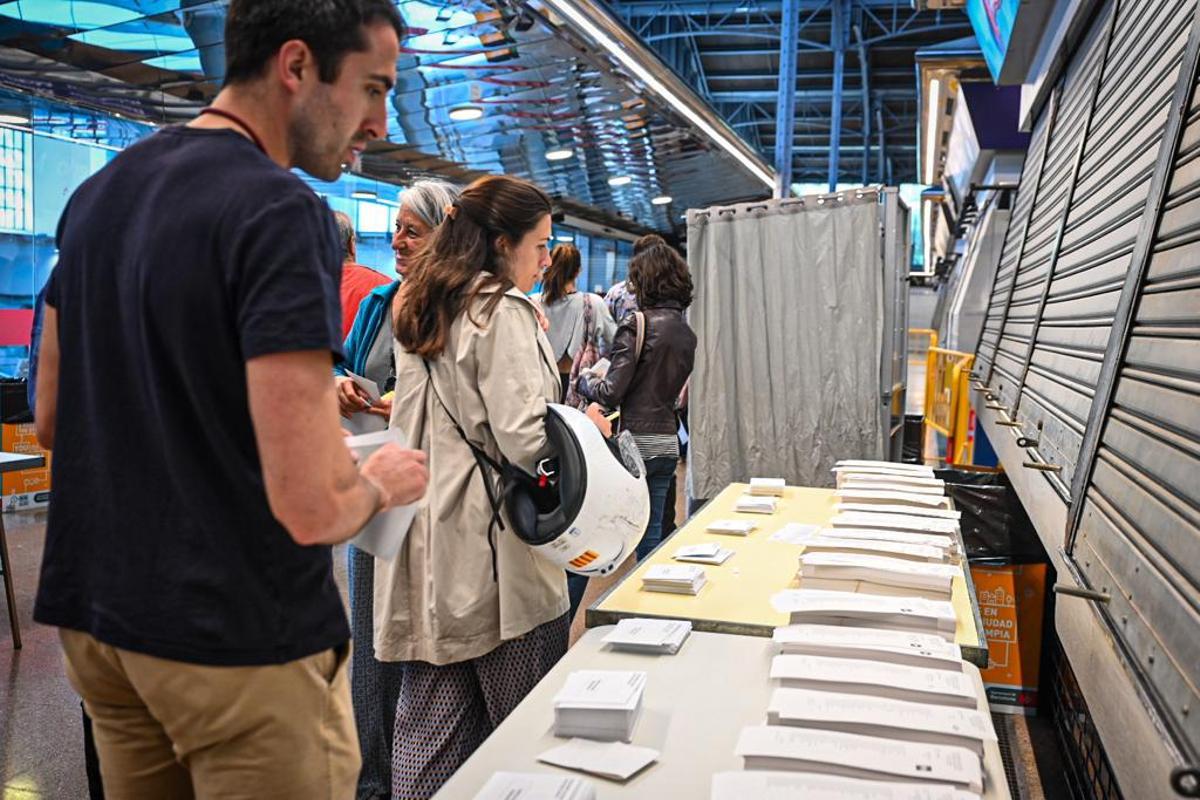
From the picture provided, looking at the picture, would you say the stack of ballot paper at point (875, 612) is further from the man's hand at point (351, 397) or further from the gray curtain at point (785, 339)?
the gray curtain at point (785, 339)

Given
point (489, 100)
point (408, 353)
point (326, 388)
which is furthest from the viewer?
point (489, 100)

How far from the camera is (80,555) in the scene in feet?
3.87

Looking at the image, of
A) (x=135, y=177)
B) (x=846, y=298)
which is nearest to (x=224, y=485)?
(x=135, y=177)

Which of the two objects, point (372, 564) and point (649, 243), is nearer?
point (372, 564)

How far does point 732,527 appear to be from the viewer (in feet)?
9.64

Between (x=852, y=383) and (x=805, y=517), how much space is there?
1986mm

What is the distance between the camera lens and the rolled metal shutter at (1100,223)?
2324 mm

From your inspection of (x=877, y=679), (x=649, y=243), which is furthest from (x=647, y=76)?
(x=877, y=679)

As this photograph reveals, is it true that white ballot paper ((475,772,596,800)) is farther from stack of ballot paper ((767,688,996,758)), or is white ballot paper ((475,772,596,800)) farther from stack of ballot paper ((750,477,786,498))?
stack of ballot paper ((750,477,786,498))

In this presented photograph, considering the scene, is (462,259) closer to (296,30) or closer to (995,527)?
(296,30)

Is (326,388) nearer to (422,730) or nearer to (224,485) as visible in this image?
(224,485)

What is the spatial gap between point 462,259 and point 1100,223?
1.85m

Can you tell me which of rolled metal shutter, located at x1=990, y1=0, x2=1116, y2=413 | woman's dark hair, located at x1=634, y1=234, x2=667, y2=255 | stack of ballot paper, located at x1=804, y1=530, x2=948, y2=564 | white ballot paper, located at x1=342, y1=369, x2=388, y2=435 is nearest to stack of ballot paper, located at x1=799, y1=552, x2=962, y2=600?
stack of ballot paper, located at x1=804, y1=530, x2=948, y2=564

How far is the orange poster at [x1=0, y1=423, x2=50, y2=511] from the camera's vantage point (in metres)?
7.30
